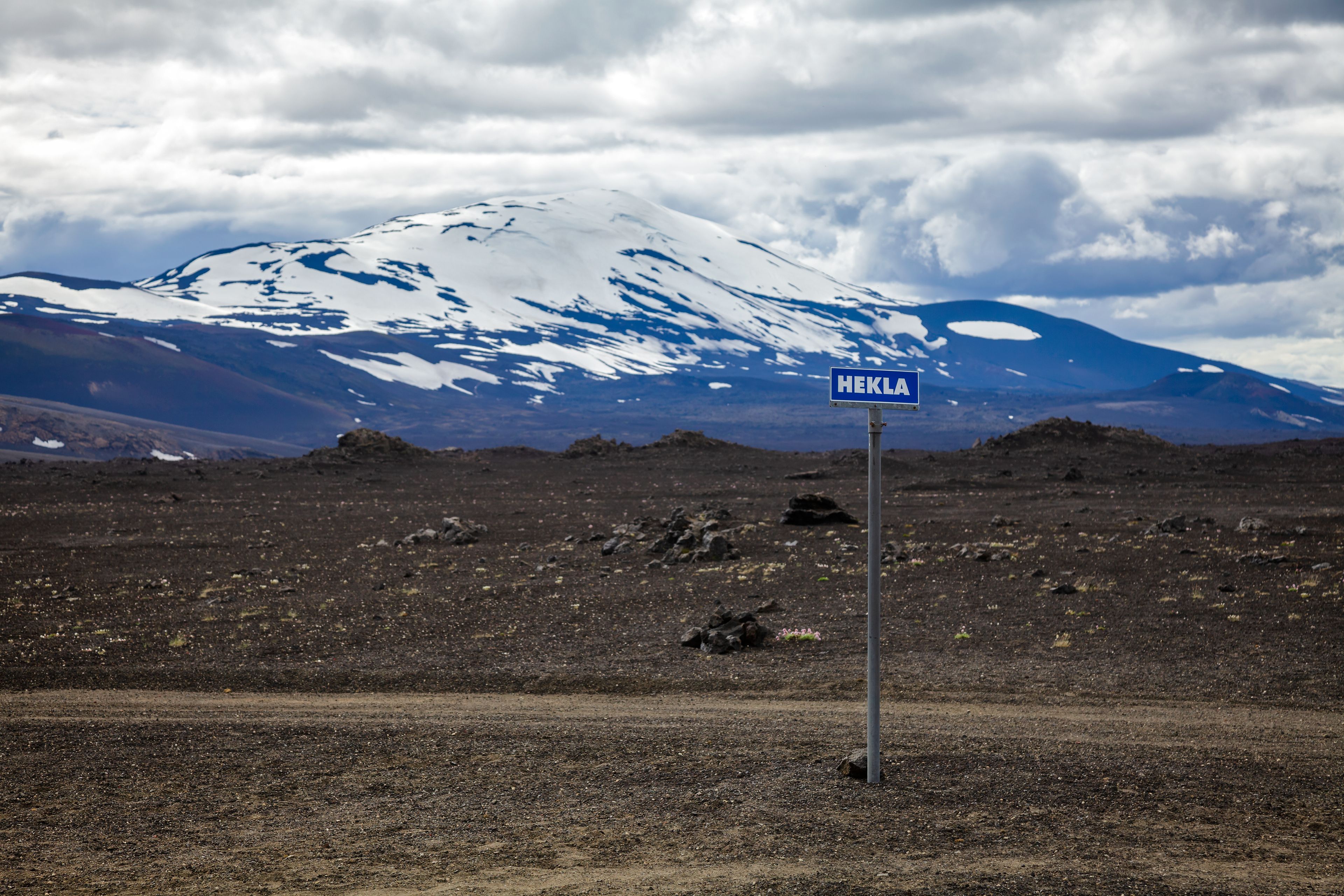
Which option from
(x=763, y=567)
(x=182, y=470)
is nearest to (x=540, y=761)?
(x=763, y=567)

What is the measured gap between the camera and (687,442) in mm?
73188

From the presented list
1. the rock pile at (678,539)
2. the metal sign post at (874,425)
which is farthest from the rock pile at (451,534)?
the metal sign post at (874,425)

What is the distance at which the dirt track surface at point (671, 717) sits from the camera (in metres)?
8.03

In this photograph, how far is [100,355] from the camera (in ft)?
577

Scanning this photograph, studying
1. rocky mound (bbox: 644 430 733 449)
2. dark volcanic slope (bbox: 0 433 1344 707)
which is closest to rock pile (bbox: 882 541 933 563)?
dark volcanic slope (bbox: 0 433 1344 707)

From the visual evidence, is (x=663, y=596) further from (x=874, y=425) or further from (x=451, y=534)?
(x=874, y=425)

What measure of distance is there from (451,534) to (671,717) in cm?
2056

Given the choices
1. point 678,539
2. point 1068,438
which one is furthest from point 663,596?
point 1068,438

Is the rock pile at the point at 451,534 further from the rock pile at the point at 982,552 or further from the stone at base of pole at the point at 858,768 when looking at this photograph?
the stone at base of pole at the point at 858,768

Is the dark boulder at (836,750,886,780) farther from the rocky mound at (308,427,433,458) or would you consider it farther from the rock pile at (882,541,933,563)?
the rocky mound at (308,427,433,458)

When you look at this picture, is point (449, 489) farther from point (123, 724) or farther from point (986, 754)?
point (986, 754)

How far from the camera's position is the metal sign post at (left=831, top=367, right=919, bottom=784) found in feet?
28.5

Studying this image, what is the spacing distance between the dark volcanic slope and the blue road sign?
600 centimetres

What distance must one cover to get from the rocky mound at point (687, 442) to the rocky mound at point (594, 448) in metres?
0.64
